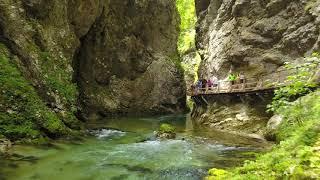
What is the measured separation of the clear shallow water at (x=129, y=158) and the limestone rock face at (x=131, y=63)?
14483 mm

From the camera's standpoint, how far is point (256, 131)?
23062mm

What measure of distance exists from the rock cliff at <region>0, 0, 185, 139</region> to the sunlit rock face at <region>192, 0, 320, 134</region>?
787 cm

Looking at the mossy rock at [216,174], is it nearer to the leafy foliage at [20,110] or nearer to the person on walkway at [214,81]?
the leafy foliage at [20,110]

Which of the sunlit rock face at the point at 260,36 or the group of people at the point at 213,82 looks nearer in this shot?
the sunlit rock face at the point at 260,36

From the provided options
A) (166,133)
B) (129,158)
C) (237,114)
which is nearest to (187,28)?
(237,114)

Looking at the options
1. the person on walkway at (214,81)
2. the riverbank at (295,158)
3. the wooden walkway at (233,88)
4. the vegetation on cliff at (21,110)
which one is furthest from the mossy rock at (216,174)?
the person on walkway at (214,81)

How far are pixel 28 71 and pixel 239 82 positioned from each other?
51.7 feet

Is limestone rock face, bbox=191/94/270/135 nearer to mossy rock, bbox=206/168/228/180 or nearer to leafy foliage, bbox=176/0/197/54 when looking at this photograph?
mossy rock, bbox=206/168/228/180

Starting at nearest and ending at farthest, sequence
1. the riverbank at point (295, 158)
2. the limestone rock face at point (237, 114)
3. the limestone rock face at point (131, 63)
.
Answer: the riverbank at point (295, 158), the limestone rock face at point (237, 114), the limestone rock face at point (131, 63)

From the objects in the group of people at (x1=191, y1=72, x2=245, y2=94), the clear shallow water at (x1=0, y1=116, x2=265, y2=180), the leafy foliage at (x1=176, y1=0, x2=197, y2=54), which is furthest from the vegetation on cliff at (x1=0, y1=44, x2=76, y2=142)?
the leafy foliage at (x1=176, y1=0, x2=197, y2=54)

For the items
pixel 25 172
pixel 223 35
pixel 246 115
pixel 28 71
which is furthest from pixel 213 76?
pixel 25 172

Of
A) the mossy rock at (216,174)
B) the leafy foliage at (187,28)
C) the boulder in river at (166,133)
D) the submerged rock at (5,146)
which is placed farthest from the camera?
the leafy foliage at (187,28)

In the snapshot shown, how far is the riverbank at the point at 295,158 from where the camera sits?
7.61 metres

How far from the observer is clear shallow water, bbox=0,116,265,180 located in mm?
12711
